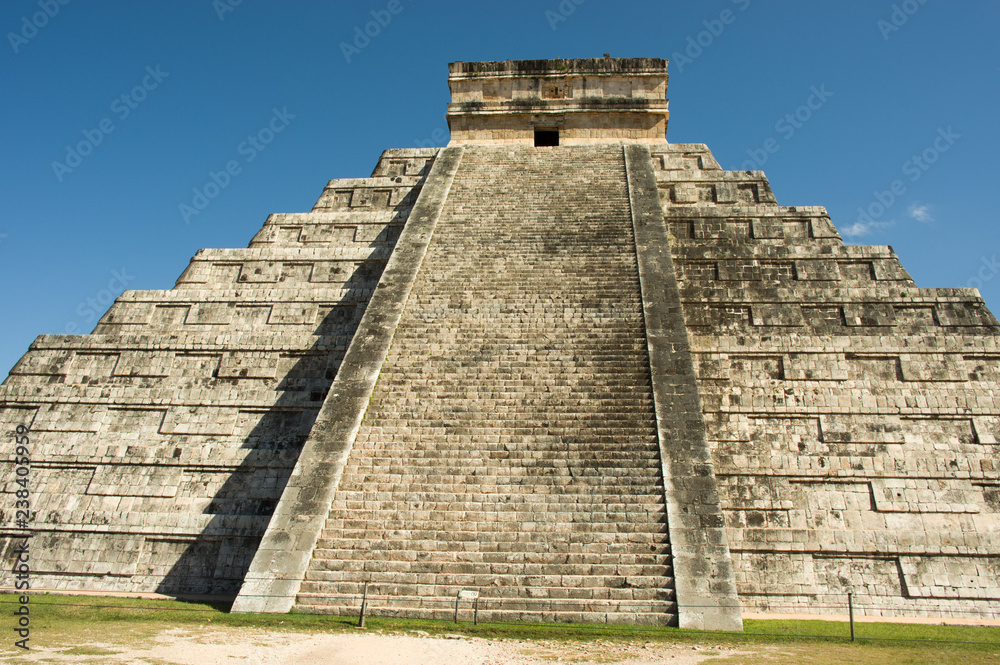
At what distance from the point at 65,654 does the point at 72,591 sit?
16.0 feet

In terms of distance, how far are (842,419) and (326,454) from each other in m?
7.93

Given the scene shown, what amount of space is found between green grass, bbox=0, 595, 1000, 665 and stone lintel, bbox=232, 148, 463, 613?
0.41 meters

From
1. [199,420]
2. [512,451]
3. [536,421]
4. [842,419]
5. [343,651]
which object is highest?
[199,420]

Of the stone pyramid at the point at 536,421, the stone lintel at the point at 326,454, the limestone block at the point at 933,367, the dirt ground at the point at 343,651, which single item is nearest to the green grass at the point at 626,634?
the dirt ground at the point at 343,651

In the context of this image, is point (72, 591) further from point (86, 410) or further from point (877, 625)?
point (877, 625)

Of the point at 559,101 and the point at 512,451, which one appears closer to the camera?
the point at 512,451

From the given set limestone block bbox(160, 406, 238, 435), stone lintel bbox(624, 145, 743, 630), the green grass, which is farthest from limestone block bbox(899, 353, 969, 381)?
limestone block bbox(160, 406, 238, 435)

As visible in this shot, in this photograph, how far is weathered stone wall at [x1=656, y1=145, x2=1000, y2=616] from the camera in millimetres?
8383

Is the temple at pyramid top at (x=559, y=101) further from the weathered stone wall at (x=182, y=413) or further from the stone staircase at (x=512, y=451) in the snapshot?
the weathered stone wall at (x=182, y=413)

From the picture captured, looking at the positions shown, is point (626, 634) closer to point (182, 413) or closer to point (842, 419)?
point (842, 419)

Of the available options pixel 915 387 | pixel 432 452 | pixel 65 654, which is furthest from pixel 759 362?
pixel 65 654

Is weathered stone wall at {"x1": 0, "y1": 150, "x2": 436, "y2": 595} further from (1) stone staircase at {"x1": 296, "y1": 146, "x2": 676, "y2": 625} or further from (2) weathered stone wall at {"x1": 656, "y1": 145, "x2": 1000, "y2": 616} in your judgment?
(2) weathered stone wall at {"x1": 656, "y1": 145, "x2": 1000, "y2": 616}

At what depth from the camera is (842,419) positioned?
377 inches

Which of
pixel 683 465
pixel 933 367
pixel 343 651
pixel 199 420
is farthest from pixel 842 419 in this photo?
pixel 199 420
